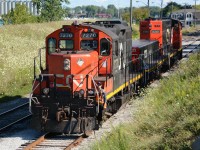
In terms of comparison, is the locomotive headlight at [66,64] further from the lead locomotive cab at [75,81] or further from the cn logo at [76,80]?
the cn logo at [76,80]

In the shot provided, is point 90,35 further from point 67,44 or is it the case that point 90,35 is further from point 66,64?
point 66,64

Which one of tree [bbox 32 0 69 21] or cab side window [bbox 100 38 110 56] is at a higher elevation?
tree [bbox 32 0 69 21]

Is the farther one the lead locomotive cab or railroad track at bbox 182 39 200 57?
railroad track at bbox 182 39 200 57

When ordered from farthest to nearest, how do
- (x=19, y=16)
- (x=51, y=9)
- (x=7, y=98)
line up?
(x=51, y=9) < (x=19, y=16) < (x=7, y=98)

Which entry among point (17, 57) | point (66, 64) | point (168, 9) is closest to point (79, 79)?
point (66, 64)

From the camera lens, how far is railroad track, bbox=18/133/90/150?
1171 centimetres

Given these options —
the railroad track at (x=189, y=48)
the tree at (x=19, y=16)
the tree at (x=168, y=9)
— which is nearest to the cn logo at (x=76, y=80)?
the railroad track at (x=189, y=48)

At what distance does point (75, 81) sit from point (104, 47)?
1.68m

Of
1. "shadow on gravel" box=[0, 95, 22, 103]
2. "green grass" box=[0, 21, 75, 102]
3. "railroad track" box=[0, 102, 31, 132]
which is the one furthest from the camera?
"green grass" box=[0, 21, 75, 102]

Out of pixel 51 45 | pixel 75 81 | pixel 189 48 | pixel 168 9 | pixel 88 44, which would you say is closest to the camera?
pixel 75 81

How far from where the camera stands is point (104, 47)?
43.8 feet

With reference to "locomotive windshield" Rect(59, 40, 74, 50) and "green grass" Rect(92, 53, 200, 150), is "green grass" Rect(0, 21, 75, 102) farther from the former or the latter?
"green grass" Rect(92, 53, 200, 150)

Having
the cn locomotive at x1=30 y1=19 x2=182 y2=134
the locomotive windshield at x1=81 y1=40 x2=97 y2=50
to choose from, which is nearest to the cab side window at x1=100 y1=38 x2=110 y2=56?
the cn locomotive at x1=30 y1=19 x2=182 y2=134

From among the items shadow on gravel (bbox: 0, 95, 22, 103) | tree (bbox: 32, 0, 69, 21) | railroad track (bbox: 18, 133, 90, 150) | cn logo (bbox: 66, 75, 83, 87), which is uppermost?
tree (bbox: 32, 0, 69, 21)
